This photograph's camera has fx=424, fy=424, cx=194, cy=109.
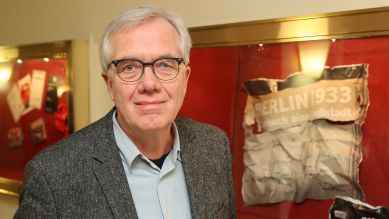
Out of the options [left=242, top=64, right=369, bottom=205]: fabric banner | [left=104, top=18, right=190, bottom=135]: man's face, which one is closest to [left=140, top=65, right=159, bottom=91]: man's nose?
[left=104, top=18, right=190, bottom=135]: man's face

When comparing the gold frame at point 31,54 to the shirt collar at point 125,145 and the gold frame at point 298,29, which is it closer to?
the gold frame at point 298,29

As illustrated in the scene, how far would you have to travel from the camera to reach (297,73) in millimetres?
1310

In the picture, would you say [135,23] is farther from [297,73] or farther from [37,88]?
[37,88]

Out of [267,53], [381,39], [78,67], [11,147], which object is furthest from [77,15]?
[381,39]

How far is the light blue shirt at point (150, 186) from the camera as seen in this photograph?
1079mm

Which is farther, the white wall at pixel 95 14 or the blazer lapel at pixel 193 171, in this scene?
the white wall at pixel 95 14

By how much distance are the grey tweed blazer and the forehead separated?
8.8 inches

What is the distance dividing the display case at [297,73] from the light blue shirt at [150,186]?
375 mm

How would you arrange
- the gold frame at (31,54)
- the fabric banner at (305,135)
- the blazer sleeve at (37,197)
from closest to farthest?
the blazer sleeve at (37,197), the fabric banner at (305,135), the gold frame at (31,54)

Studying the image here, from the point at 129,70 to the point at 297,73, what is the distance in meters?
0.56

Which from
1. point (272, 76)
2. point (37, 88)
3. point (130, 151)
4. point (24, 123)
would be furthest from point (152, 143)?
point (24, 123)

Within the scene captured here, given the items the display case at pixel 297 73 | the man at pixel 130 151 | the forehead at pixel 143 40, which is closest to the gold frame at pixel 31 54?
the display case at pixel 297 73

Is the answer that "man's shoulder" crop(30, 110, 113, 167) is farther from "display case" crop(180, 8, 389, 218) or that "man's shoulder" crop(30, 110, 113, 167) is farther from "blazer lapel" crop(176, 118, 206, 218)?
"display case" crop(180, 8, 389, 218)

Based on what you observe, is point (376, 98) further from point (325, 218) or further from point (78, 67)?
point (78, 67)
